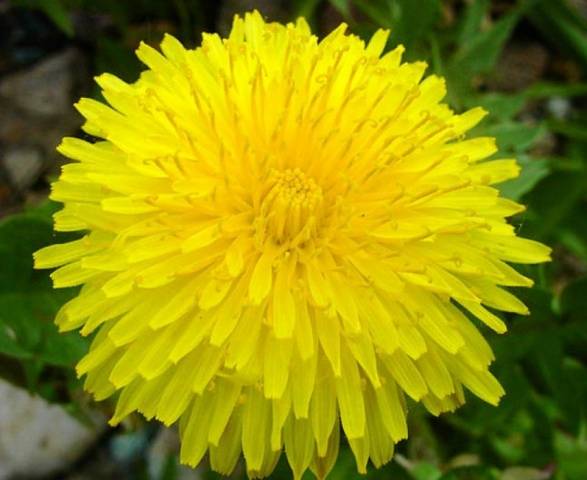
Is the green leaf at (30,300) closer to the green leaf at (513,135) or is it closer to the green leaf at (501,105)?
the green leaf at (513,135)

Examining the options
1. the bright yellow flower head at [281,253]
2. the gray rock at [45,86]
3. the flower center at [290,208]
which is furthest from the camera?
the gray rock at [45,86]

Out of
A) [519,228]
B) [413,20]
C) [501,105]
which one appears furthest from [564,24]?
[519,228]

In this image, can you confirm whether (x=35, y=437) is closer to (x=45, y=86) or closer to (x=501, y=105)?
(x=45, y=86)

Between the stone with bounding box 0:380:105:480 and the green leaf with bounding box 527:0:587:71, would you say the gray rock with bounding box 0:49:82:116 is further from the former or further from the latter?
the green leaf with bounding box 527:0:587:71

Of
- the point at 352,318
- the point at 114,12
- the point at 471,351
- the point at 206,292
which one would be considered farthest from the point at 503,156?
the point at 114,12

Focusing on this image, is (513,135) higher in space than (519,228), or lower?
higher

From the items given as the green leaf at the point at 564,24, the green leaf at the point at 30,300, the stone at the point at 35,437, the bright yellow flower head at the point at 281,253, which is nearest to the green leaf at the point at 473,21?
the green leaf at the point at 564,24

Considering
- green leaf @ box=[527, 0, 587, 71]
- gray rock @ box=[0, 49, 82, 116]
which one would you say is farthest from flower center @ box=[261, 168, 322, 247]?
green leaf @ box=[527, 0, 587, 71]
